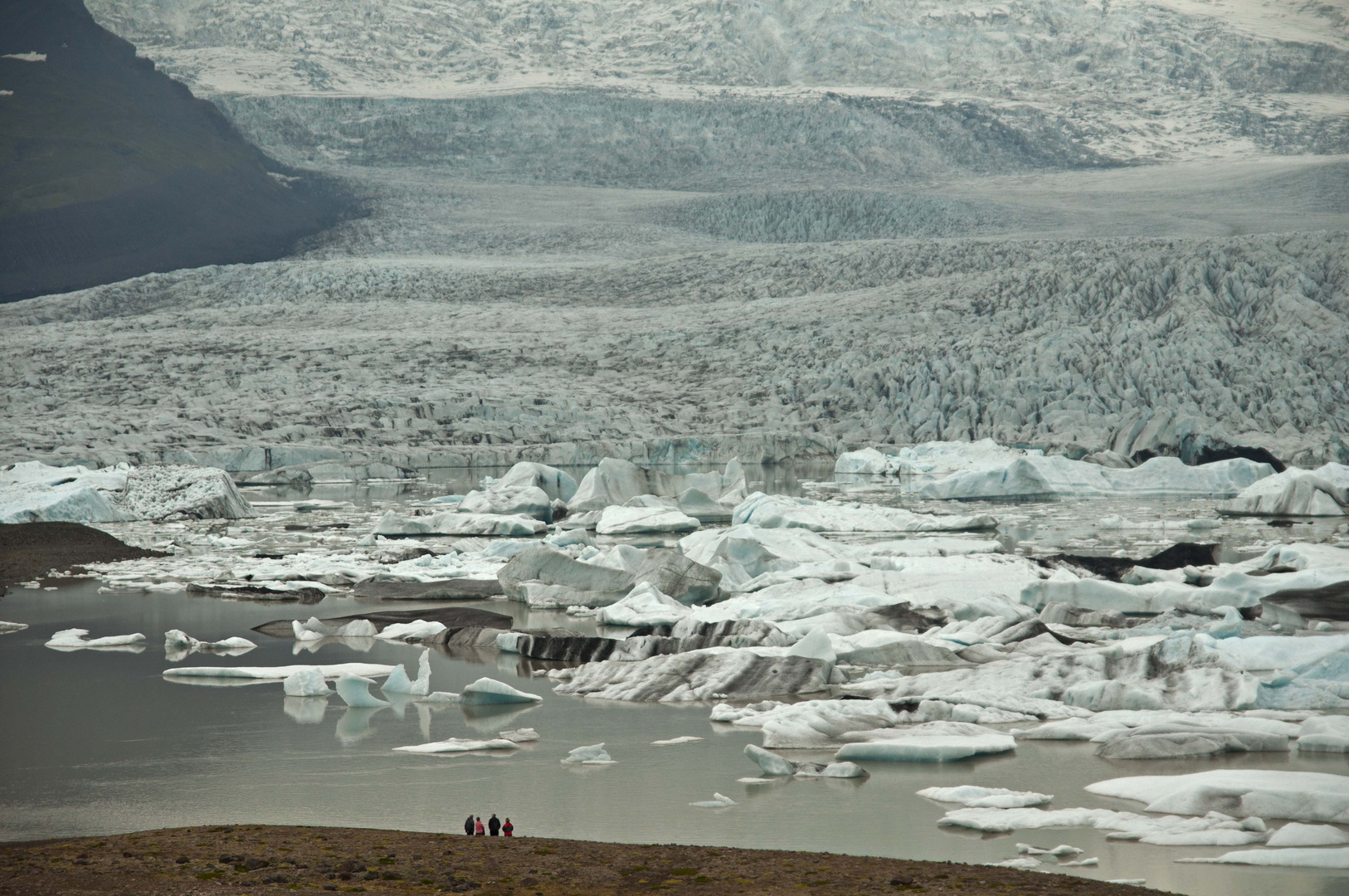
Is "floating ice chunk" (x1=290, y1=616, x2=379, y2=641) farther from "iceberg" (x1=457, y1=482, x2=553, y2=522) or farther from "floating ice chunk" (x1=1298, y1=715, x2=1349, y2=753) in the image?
"iceberg" (x1=457, y1=482, x2=553, y2=522)

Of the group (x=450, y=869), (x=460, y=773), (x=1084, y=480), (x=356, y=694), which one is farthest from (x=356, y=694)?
(x=1084, y=480)

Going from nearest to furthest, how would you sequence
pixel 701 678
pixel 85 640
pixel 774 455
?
pixel 701 678 → pixel 85 640 → pixel 774 455

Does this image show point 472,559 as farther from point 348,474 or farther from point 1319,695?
point 348,474

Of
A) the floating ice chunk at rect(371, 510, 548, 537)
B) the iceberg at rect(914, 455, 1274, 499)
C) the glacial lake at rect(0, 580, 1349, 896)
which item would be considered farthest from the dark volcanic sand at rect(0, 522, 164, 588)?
the iceberg at rect(914, 455, 1274, 499)

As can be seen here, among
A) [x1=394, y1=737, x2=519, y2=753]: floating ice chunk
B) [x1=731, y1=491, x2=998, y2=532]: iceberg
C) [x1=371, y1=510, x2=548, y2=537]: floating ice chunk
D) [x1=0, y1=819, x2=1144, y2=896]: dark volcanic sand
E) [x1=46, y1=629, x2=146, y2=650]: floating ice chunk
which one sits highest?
[x1=0, y1=819, x2=1144, y2=896]: dark volcanic sand

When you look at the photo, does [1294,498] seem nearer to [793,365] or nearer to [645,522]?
[645,522]

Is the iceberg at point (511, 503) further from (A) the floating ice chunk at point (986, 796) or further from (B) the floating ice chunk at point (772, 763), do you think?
(A) the floating ice chunk at point (986, 796)
